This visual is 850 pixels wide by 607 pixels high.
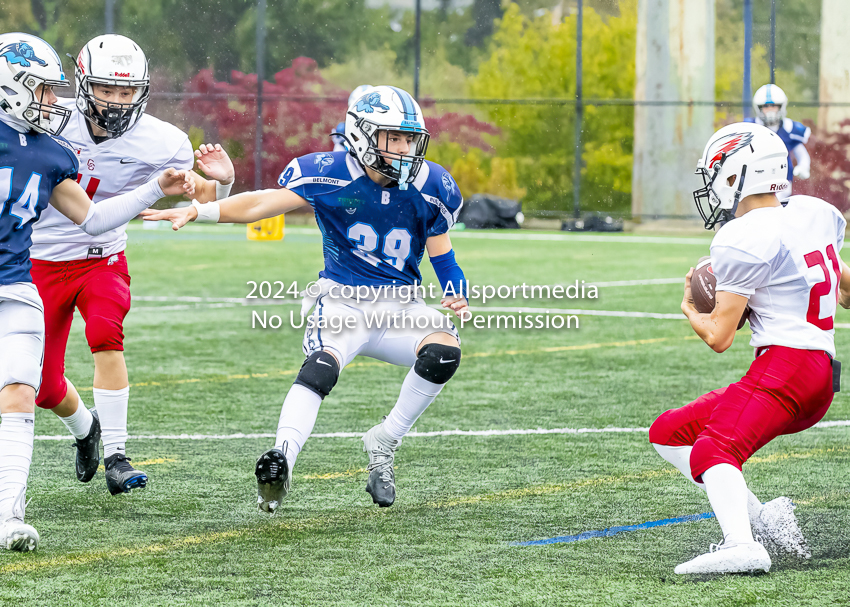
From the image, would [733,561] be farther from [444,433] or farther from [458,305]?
[444,433]

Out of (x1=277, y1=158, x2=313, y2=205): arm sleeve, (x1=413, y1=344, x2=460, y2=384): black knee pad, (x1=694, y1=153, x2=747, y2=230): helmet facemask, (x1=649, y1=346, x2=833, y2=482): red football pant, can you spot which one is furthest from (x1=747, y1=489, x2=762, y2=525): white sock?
(x1=277, y1=158, x2=313, y2=205): arm sleeve

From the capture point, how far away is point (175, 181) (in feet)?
14.3

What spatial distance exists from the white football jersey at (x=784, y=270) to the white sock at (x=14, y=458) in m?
2.37

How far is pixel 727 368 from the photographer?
25.2ft

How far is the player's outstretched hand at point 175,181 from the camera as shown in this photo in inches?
171

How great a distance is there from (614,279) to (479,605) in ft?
→ 33.9

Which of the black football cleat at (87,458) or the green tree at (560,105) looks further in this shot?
the green tree at (560,105)

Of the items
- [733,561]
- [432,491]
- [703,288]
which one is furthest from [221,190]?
[733,561]

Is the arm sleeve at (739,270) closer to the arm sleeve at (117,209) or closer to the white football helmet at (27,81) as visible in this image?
the arm sleeve at (117,209)

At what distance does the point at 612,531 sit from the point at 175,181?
6.79 feet

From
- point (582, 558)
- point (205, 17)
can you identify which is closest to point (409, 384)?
point (582, 558)

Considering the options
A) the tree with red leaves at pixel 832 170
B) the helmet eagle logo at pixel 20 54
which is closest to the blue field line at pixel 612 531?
the helmet eagle logo at pixel 20 54

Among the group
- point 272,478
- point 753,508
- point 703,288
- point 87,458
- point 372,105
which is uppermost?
point 372,105

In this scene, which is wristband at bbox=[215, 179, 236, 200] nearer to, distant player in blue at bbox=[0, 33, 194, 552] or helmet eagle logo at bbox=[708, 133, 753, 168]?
distant player in blue at bbox=[0, 33, 194, 552]
